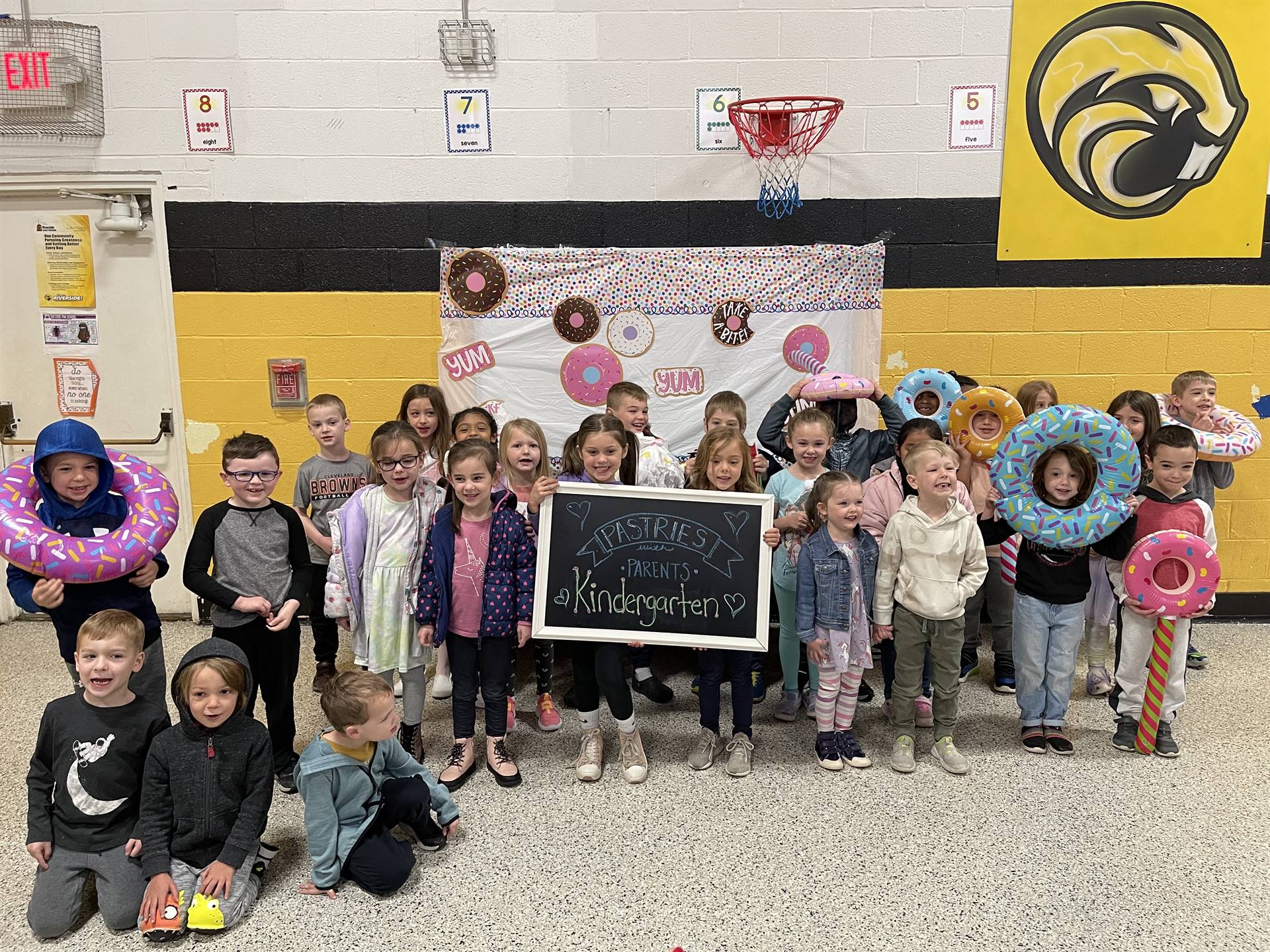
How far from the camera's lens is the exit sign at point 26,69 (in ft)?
14.4

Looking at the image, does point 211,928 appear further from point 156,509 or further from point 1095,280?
point 1095,280

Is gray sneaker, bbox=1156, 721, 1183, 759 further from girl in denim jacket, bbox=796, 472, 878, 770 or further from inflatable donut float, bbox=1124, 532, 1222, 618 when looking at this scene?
girl in denim jacket, bbox=796, 472, 878, 770

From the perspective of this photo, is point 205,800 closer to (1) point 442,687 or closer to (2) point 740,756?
(1) point 442,687

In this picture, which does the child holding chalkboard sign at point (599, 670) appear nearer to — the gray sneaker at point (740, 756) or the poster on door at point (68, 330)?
the gray sneaker at point (740, 756)

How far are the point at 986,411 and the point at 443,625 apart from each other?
2.44m

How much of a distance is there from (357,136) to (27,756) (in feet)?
10.3

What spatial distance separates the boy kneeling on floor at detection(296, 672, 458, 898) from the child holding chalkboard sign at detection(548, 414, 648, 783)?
77 centimetres

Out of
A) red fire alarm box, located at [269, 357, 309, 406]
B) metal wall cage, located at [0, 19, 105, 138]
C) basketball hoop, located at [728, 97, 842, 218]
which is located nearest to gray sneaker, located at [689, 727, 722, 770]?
basketball hoop, located at [728, 97, 842, 218]

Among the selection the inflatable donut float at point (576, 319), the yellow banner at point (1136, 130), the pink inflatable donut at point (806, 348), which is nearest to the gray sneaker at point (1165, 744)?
the pink inflatable donut at point (806, 348)

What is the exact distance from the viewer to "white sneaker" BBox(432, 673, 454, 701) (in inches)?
158

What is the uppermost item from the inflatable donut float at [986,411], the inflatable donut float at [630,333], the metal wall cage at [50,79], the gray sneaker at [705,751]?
the metal wall cage at [50,79]

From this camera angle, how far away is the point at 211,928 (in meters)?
2.50

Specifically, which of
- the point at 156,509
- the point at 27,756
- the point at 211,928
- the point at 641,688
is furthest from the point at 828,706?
the point at 27,756

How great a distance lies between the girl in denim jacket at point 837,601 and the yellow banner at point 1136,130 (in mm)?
2171
